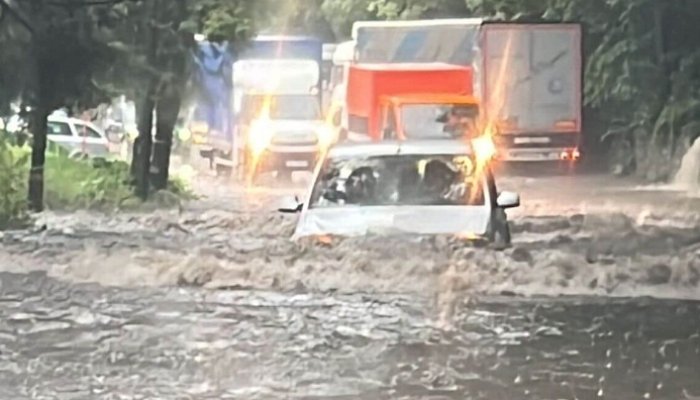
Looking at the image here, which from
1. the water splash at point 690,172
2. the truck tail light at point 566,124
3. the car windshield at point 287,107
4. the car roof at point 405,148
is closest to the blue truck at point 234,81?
the car windshield at point 287,107

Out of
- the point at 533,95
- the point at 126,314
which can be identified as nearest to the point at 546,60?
the point at 533,95

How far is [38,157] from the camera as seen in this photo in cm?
333

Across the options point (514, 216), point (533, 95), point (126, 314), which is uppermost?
point (533, 95)

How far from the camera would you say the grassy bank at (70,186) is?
3.32 meters

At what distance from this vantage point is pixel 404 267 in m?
3.21

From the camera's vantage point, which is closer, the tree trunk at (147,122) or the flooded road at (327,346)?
the flooded road at (327,346)

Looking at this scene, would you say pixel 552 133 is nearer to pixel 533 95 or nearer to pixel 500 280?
pixel 533 95

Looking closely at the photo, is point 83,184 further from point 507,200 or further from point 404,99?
point 507,200

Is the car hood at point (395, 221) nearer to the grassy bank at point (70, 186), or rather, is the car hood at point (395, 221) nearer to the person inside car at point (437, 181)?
the person inside car at point (437, 181)

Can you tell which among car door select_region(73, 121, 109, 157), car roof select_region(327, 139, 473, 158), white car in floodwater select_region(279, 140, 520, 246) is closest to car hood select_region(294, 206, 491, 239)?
white car in floodwater select_region(279, 140, 520, 246)

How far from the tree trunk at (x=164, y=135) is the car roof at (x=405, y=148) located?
0.33m

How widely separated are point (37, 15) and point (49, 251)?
48cm

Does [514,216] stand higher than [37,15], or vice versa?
[37,15]

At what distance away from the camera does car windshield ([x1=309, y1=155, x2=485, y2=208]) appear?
329 cm
